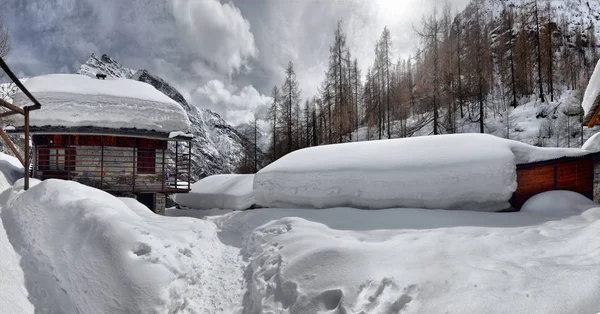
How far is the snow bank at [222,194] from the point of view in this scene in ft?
40.7

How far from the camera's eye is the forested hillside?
73.0 feet

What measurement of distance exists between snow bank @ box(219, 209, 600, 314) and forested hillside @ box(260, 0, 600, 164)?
16.6 m

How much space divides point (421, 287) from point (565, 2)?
2692 inches

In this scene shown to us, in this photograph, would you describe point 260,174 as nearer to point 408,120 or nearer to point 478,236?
point 478,236

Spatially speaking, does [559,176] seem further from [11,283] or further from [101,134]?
[101,134]

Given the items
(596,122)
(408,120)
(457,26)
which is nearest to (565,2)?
(457,26)

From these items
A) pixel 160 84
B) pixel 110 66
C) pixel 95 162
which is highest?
pixel 110 66

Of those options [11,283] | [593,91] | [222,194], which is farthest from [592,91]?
[222,194]

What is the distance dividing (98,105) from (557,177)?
17.1 meters

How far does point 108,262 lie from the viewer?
4613 mm

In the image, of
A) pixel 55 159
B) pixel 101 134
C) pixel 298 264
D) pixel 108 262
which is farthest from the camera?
pixel 55 159

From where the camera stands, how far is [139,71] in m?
134

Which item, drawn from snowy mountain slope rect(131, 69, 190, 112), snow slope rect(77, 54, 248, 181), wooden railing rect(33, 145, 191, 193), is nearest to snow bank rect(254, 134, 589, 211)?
wooden railing rect(33, 145, 191, 193)

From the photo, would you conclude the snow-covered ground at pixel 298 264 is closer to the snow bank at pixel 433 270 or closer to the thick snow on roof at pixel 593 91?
the snow bank at pixel 433 270
